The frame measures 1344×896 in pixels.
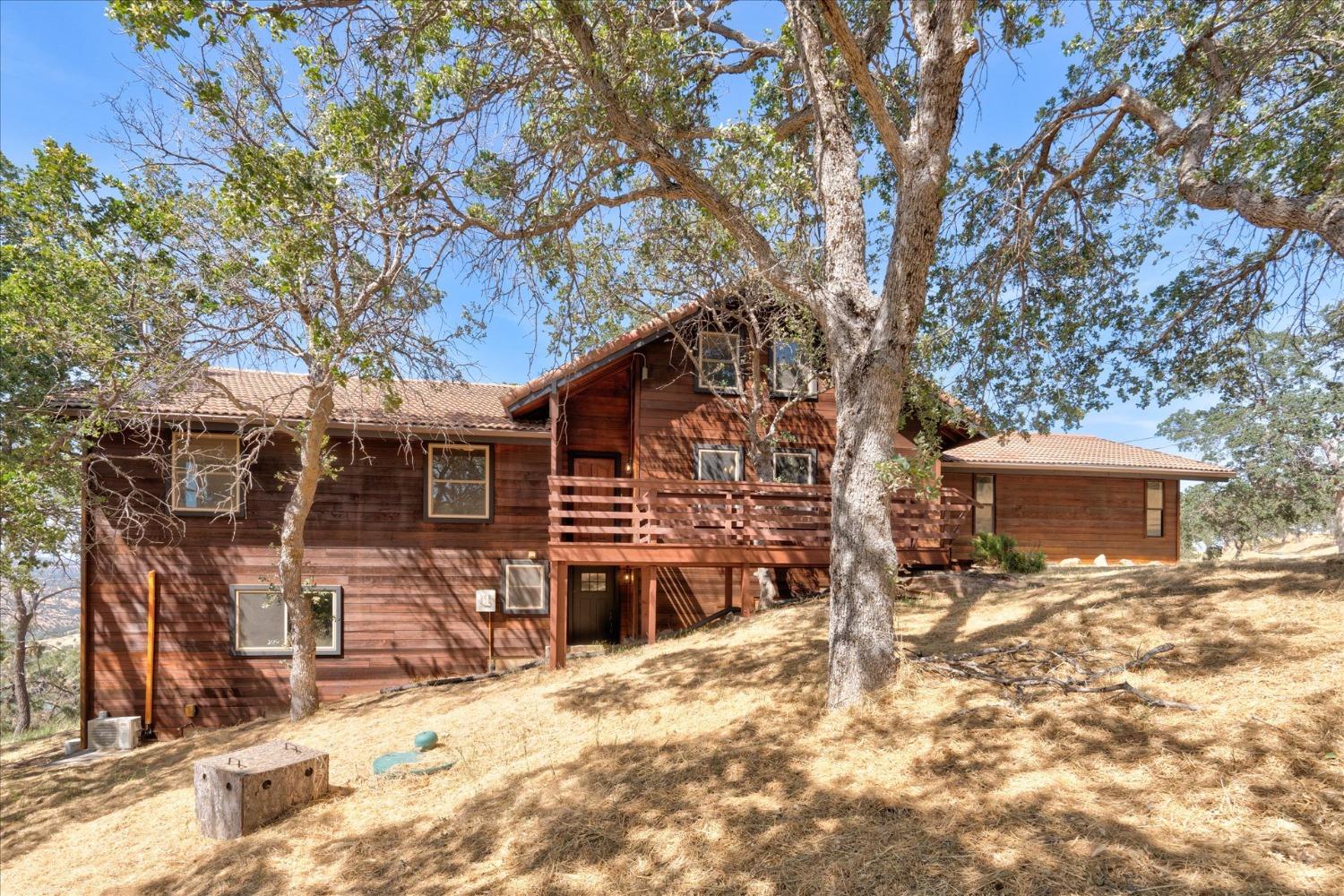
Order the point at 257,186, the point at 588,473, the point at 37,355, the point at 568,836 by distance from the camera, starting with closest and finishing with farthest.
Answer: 1. the point at 568,836
2. the point at 257,186
3. the point at 37,355
4. the point at 588,473

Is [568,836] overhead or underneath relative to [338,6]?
underneath

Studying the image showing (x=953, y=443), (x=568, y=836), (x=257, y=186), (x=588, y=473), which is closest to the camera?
(x=568, y=836)

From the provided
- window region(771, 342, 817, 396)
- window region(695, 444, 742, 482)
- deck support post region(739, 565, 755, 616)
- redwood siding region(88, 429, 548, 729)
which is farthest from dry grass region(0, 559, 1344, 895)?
window region(771, 342, 817, 396)

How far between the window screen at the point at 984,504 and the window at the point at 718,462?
8.33m

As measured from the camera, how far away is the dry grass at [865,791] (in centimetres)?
391

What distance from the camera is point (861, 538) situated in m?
6.43

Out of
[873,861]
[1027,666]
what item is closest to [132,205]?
[873,861]

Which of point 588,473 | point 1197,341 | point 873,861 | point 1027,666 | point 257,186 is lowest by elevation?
point 873,861

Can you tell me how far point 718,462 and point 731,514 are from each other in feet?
8.07

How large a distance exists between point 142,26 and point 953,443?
1518 centimetres

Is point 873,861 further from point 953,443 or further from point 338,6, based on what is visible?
point 953,443

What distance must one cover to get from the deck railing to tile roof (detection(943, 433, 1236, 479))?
5.29 m

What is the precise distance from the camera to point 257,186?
5996mm

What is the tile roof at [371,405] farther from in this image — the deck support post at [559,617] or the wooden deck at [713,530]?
the deck support post at [559,617]
